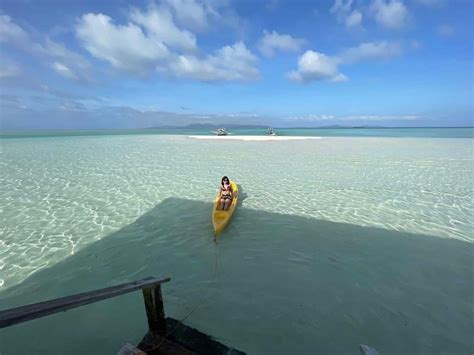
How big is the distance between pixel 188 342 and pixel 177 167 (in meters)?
12.9

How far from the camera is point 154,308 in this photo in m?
3.10

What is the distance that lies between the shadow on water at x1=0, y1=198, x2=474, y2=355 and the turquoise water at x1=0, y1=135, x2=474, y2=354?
2 cm

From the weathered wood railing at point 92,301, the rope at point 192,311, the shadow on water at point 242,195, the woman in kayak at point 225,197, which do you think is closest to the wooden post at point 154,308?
the weathered wood railing at point 92,301

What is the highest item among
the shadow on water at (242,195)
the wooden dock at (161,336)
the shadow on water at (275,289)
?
the wooden dock at (161,336)

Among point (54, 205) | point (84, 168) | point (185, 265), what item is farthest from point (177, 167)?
point (185, 265)

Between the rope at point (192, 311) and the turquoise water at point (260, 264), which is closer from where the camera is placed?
the rope at point (192, 311)

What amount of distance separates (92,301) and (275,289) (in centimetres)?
313

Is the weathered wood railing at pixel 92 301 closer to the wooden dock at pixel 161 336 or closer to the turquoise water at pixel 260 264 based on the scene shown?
the wooden dock at pixel 161 336

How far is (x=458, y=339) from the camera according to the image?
11.2 ft

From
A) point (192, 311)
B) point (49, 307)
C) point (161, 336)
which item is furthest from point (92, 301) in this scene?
point (192, 311)

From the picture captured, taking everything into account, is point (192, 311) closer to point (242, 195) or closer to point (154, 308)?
point (154, 308)

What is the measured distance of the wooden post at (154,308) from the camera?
10.0 feet

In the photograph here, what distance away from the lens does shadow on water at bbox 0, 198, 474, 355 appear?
135 inches

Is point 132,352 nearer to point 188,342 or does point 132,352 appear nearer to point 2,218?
point 188,342
